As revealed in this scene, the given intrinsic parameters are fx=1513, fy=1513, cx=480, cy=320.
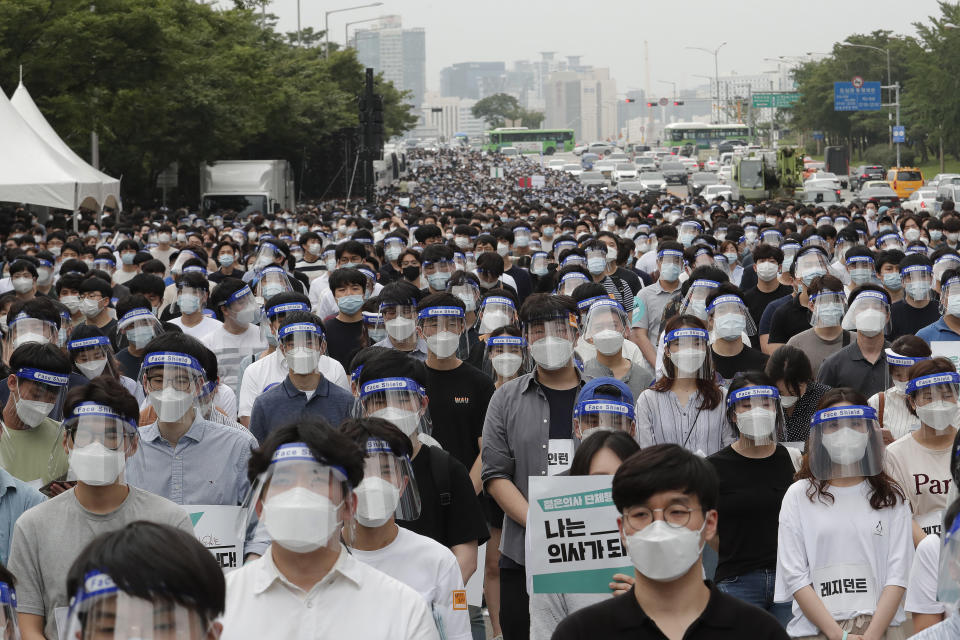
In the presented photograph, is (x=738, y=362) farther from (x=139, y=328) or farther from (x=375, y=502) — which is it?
(x=375, y=502)

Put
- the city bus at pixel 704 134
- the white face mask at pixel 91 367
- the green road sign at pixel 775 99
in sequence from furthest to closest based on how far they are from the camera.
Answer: the city bus at pixel 704 134, the green road sign at pixel 775 99, the white face mask at pixel 91 367

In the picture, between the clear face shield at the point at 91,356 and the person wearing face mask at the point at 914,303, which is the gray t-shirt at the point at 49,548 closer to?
the clear face shield at the point at 91,356

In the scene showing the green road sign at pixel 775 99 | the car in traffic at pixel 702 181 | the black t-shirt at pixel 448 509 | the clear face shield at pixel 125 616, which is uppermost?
the green road sign at pixel 775 99

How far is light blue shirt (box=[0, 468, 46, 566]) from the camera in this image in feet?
18.6

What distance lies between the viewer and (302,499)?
3998 millimetres

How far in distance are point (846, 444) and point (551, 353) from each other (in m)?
1.68

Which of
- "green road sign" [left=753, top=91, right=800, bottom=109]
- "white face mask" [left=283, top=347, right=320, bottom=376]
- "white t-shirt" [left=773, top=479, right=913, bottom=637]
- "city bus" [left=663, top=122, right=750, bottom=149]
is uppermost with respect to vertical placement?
"green road sign" [left=753, top=91, right=800, bottom=109]

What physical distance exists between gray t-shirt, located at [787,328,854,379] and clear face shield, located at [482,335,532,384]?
237cm

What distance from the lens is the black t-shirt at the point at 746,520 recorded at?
247 inches

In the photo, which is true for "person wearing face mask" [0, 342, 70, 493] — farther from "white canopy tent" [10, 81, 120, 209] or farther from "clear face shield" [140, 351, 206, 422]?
"white canopy tent" [10, 81, 120, 209]

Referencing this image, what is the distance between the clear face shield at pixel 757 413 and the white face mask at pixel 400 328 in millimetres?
3183

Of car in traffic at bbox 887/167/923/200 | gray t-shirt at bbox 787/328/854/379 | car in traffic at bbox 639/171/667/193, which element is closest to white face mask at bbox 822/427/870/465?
gray t-shirt at bbox 787/328/854/379

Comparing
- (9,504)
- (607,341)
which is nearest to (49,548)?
(9,504)

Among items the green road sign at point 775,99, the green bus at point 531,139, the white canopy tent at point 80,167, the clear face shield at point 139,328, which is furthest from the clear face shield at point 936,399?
the green bus at point 531,139
